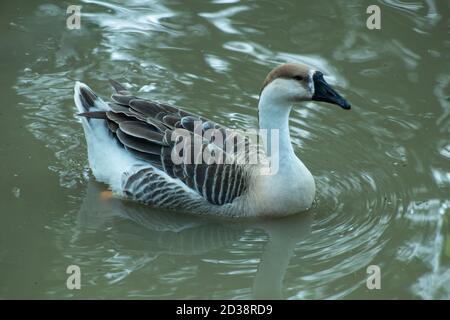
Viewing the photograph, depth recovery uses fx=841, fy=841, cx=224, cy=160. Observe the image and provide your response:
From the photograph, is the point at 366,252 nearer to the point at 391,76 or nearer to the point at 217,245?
the point at 217,245

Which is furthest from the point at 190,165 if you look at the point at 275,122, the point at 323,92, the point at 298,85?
the point at 323,92

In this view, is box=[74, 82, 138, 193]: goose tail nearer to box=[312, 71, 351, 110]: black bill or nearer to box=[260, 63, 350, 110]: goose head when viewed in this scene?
box=[260, 63, 350, 110]: goose head

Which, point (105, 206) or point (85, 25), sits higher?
point (85, 25)

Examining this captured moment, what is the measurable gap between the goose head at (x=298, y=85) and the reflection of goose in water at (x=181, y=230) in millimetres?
1073

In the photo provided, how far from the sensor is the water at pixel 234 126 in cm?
639

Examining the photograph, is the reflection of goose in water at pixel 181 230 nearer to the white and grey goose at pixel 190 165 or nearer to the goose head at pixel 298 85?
the white and grey goose at pixel 190 165

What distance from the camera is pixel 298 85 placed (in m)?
6.85

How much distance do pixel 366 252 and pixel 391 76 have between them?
3.17m

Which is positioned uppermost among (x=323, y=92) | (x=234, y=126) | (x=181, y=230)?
(x=323, y=92)

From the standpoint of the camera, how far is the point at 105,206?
7.41 m

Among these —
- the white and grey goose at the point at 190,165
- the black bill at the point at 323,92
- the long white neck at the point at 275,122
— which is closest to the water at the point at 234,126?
the white and grey goose at the point at 190,165

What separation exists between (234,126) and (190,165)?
52.7 inches

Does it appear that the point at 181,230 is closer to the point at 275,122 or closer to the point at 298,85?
the point at 275,122
